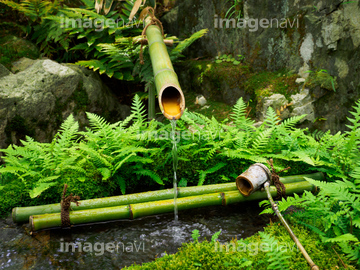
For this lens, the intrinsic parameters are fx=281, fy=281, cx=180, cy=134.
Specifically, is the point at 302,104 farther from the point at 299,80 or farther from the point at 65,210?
the point at 65,210

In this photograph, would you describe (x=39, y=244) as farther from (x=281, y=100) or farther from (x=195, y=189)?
(x=281, y=100)

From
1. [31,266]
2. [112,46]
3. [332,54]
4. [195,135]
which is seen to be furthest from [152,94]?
[332,54]

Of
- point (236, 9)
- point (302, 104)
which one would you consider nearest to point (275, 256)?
point (302, 104)

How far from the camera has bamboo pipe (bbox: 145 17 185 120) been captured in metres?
2.78

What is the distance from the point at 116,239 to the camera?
8.80 feet

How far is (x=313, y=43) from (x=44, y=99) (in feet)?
18.1

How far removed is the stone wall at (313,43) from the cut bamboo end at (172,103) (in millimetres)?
3791

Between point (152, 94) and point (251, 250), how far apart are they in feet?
10.0

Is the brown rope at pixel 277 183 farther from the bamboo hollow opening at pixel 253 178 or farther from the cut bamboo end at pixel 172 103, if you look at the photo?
the cut bamboo end at pixel 172 103

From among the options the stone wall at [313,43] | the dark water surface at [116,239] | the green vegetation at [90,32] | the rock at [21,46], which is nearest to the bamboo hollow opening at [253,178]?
the dark water surface at [116,239]

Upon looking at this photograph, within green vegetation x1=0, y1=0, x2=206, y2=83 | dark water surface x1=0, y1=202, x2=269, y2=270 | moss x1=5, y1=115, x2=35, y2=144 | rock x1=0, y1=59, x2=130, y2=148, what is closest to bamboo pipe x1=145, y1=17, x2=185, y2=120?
dark water surface x1=0, y1=202, x2=269, y2=270

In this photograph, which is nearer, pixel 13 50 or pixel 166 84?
pixel 166 84

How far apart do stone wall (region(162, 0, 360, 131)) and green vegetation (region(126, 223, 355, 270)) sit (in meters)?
3.97

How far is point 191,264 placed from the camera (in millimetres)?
2156
